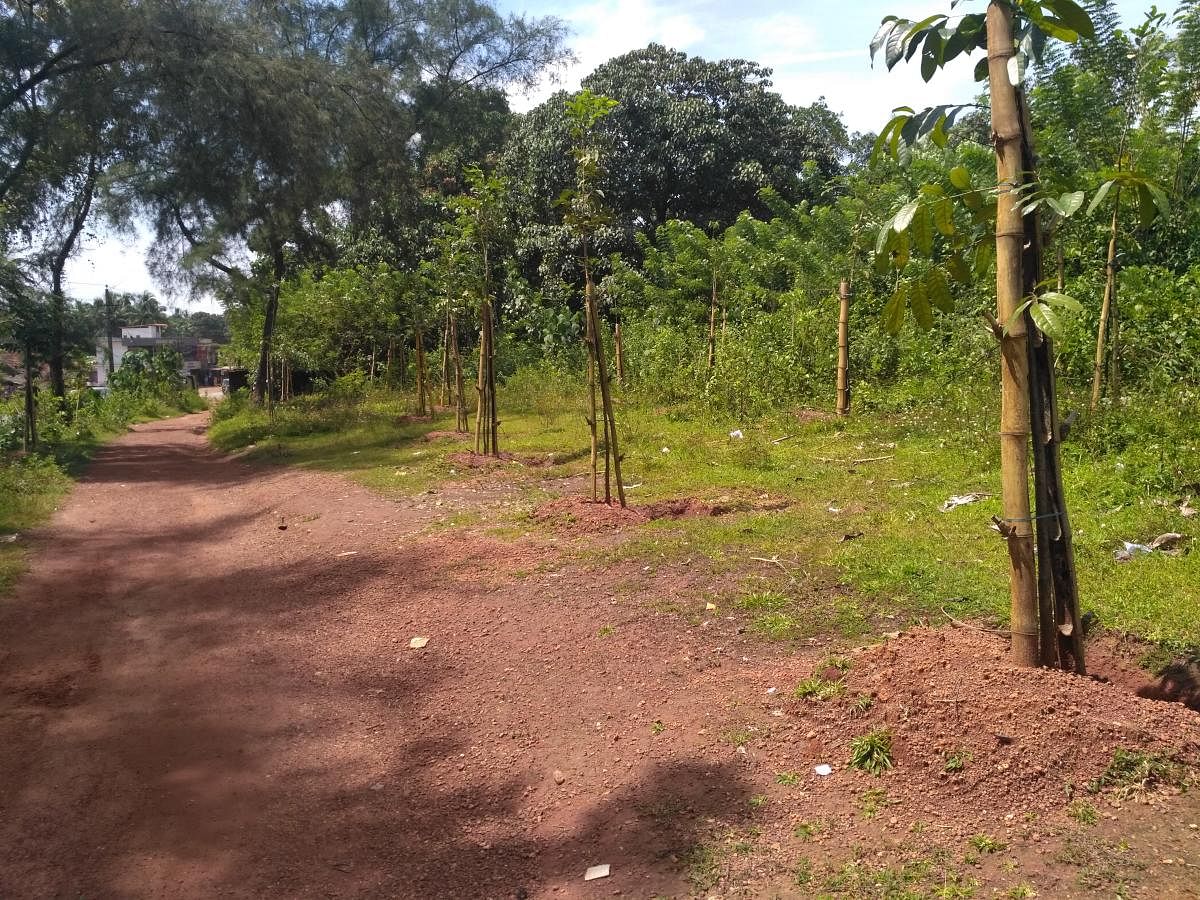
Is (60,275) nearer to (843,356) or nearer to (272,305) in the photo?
(272,305)

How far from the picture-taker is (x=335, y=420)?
17344 mm

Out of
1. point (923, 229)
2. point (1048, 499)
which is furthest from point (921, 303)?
point (1048, 499)

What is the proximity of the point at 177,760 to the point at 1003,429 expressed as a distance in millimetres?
3674

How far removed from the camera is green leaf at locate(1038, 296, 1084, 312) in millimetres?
2725

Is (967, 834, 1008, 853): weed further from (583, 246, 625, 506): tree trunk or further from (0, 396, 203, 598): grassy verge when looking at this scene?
(0, 396, 203, 598): grassy verge

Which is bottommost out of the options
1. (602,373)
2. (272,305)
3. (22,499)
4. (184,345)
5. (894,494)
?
(22,499)

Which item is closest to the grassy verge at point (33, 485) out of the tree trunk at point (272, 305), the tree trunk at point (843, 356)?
the tree trunk at point (272, 305)

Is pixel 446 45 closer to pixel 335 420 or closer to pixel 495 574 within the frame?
pixel 335 420

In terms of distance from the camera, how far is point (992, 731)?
3.21 meters

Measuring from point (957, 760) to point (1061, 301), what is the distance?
159cm

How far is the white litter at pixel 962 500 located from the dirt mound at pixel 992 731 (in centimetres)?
291

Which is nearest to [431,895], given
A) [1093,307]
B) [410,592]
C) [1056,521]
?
[1056,521]

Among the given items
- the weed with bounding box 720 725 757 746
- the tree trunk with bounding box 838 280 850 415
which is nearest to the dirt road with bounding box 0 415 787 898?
the weed with bounding box 720 725 757 746

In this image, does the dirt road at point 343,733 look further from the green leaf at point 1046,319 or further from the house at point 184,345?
the house at point 184,345
